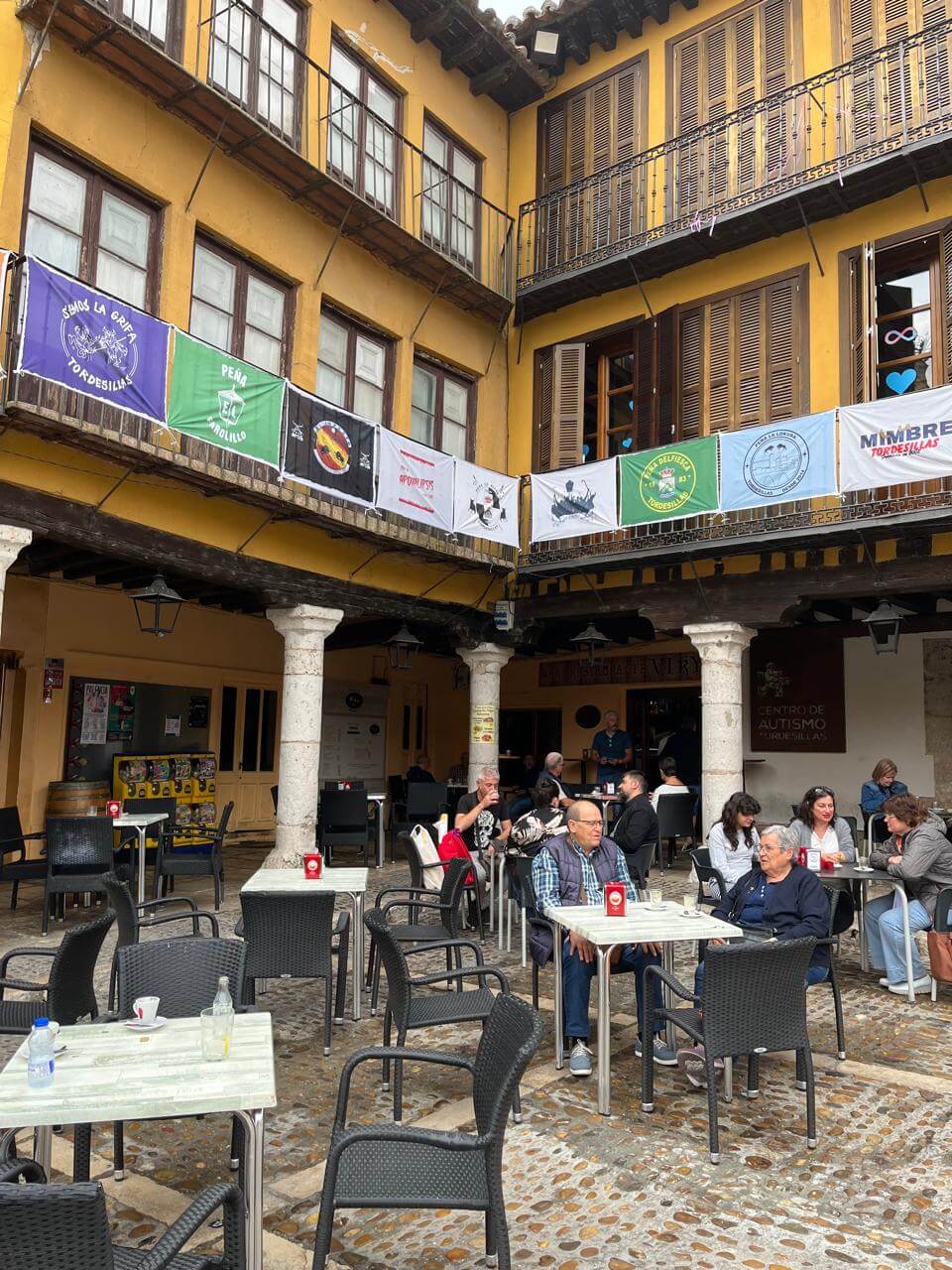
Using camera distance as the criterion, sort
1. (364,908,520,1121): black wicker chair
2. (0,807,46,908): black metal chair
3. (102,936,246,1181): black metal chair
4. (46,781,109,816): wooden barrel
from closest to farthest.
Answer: (102,936,246,1181): black metal chair < (364,908,520,1121): black wicker chair < (0,807,46,908): black metal chair < (46,781,109,816): wooden barrel

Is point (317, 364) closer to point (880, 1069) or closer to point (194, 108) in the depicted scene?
point (194, 108)

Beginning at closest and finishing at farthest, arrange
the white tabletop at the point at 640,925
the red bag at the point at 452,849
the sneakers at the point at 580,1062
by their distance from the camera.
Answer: the white tabletop at the point at 640,925
the sneakers at the point at 580,1062
the red bag at the point at 452,849

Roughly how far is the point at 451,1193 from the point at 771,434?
336 inches

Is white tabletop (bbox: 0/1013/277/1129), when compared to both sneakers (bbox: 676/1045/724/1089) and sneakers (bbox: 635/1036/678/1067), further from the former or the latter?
sneakers (bbox: 635/1036/678/1067)

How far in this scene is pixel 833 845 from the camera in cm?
672

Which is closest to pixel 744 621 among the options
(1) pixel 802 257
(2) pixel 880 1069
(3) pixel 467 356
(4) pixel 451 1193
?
(1) pixel 802 257

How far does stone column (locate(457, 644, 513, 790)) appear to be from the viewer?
1295 centimetres

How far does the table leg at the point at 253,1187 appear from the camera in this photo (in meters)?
2.58

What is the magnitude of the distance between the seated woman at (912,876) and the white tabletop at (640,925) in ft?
6.45

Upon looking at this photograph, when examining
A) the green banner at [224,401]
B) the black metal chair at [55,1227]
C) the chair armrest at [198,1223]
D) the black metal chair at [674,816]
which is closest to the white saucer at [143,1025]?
the chair armrest at [198,1223]

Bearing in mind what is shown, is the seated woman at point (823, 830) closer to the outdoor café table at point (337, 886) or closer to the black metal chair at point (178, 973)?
the outdoor café table at point (337, 886)

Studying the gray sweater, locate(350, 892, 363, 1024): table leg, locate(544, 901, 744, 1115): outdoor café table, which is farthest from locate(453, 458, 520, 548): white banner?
locate(544, 901, 744, 1115): outdoor café table

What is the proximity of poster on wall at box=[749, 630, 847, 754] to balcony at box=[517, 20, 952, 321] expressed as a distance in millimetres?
5713

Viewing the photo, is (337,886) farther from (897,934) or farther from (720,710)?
(720,710)
